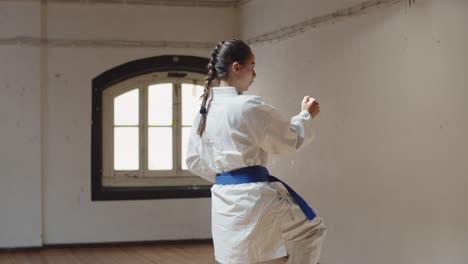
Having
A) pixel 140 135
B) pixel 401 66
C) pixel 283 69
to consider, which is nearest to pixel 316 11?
pixel 283 69

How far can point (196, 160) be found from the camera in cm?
275

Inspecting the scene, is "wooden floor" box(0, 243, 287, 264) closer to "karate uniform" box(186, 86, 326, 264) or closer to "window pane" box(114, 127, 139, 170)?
"window pane" box(114, 127, 139, 170)

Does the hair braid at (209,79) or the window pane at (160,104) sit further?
the window pane at (160,104)

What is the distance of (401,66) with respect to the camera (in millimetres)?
3879

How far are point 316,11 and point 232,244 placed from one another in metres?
2.98

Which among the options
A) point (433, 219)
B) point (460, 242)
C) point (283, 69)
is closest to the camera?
point (460, 242)

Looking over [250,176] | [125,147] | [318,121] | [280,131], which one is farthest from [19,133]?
[280,131]

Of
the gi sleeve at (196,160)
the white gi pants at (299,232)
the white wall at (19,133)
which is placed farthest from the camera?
the white wall at (19,133)

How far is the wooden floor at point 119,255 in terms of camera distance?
5508 millimetres

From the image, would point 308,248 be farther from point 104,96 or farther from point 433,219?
point 104,96

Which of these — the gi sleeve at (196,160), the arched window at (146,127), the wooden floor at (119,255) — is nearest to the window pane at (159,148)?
the arched window at (146,127)

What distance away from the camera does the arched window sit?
6379 mm

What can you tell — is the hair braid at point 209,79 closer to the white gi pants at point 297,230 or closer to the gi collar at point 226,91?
the gi collar at point 226,91

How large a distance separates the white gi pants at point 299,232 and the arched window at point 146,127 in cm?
411
